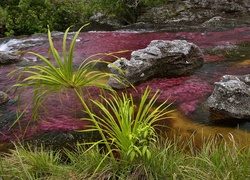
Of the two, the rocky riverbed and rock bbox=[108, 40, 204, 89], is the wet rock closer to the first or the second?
the rocky riverbed

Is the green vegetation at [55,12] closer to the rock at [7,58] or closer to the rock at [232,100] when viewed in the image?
the rock at [7,58]

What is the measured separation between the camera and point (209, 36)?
12508mm

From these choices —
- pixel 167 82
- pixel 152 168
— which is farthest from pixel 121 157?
pixel 167 82

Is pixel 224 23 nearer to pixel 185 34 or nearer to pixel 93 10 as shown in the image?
pixel 185 34

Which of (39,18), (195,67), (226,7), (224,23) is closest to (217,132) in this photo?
(195,67)

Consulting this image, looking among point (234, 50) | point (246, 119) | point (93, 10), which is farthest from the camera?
point (93, 10)

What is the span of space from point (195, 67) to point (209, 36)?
4.49 metres

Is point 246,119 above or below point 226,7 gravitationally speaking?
below

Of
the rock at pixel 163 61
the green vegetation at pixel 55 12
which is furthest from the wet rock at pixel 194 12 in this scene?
the rock at pixel 163 61

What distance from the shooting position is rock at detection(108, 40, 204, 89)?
7691 millimetres

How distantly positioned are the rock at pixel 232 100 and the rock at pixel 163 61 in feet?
7.34

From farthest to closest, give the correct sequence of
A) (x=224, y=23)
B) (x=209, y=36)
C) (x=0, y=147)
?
(x=224, y=23) < (x=209, y=36) < (x=0, y=147)

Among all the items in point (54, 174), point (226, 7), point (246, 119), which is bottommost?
point (246, 119)

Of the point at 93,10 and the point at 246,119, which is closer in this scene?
the point at 246,119
